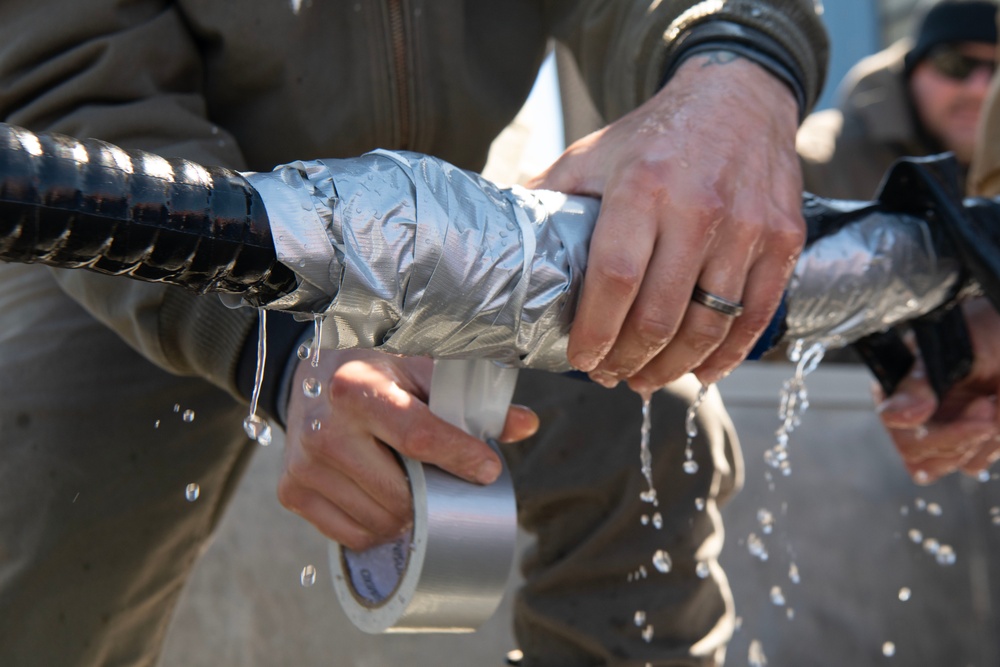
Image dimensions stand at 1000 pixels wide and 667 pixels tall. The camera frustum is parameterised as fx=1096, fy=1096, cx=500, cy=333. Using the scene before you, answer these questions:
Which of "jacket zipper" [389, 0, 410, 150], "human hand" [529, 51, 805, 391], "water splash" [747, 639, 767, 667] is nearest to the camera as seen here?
"human hand" [529, 51, 805, 391]

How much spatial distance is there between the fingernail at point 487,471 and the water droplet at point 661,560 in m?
0.52

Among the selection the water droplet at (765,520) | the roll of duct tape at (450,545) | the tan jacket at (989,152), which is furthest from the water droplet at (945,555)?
the roll of duct tape at (450,545)

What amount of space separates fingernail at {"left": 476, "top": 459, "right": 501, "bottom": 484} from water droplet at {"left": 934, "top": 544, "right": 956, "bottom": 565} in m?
2.16

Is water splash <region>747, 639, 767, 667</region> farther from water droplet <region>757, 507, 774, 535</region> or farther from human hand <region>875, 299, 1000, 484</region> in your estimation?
human hand <region>875, 299, 1000, 484</region>

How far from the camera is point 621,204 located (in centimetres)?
97

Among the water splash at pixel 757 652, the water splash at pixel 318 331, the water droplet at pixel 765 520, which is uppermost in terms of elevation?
the water splash at pixel 318 331

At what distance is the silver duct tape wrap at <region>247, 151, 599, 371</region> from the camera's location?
79cm

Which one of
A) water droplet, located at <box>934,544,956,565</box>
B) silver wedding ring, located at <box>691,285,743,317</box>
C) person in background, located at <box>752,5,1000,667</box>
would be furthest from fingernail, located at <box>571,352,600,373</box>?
water droplet, located at <box>934,544,956,565</box>

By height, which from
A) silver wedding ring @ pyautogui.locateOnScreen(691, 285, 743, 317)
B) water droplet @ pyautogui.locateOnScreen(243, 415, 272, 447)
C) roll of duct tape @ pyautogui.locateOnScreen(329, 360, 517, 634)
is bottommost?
roll of duct tape @ pyautogui.locateOnScreen(329, 360, 517, 634)

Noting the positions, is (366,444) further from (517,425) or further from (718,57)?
(718,57)

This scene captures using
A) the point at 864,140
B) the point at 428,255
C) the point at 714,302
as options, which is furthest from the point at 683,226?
the point at 864,140

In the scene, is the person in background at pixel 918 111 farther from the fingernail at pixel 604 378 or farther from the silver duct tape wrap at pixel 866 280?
the fingernail at pixel 604 378

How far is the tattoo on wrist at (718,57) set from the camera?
1189 millimetres

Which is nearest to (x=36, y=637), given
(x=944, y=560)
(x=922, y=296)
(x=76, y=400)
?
(x=76, y=400)
